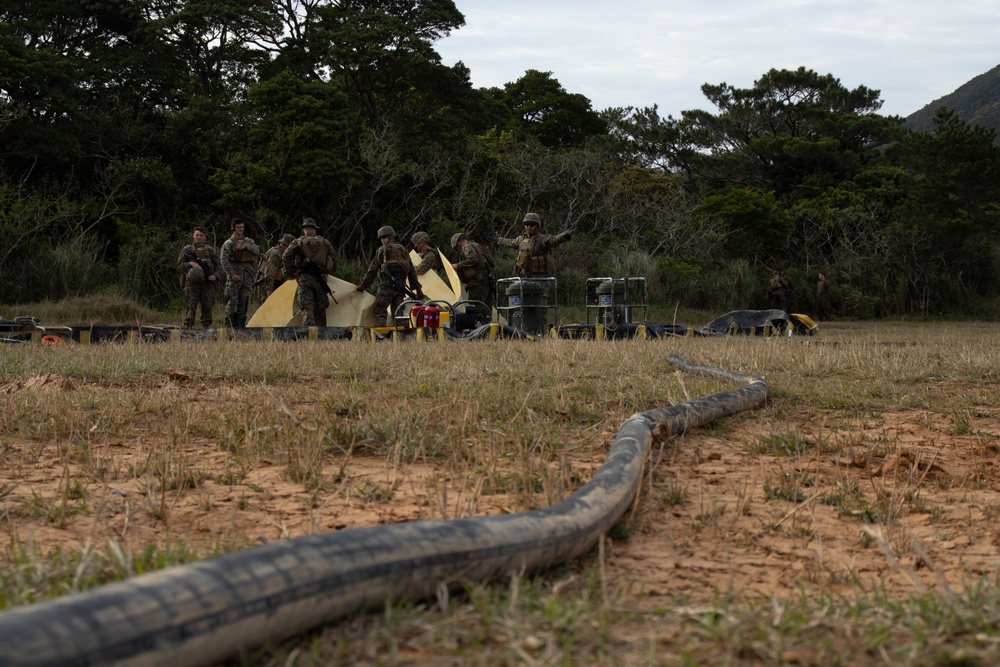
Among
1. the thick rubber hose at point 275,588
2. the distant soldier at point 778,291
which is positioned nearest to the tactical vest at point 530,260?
the distant soldier at point 778,291

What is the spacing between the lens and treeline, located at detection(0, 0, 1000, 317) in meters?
24.4

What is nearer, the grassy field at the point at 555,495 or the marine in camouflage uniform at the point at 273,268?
the grassy field at the point at 555,495

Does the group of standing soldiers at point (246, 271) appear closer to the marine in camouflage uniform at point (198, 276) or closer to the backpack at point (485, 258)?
the marine in camouflage uniform at point (198, 276)

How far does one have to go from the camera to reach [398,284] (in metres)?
15.5

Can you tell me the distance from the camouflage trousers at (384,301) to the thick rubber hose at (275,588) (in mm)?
13123

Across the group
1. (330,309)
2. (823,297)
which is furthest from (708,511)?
(823,297)

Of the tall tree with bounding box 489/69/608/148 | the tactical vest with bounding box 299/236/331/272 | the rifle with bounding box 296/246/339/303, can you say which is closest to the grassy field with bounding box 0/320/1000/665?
the rifle with bounding box 296/246/339/303

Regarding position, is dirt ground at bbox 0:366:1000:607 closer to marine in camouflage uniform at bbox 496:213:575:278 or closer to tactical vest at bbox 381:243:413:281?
tactical vest at bbox 381:243:413:281

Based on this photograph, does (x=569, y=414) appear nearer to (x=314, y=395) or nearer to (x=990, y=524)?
(x=314, y=395)

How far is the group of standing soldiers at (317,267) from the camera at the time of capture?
15.3 meters

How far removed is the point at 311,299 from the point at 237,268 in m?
2.34

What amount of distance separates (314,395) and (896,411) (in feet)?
11.7

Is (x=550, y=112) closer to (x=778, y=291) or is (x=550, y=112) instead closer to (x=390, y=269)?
(x=778, y=291)

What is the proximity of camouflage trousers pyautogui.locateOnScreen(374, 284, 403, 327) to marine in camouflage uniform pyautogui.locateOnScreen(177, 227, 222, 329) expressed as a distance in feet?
10.2
